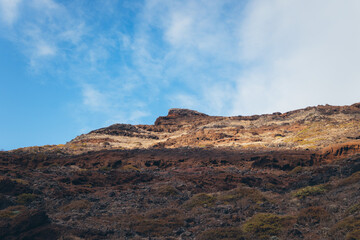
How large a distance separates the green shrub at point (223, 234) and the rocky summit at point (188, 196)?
0.04 m

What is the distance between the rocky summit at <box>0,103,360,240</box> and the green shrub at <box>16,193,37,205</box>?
0.18 feet

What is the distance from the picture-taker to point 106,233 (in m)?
14.1

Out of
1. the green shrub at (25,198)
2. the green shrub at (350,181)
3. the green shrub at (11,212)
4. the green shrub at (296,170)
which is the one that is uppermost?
the green shrub at (25,198)

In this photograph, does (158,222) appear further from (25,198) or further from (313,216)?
(25,198)

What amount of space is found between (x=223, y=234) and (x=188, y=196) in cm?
810

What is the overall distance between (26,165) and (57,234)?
23966 millimetres

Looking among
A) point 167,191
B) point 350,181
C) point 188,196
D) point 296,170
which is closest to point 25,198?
point 167,191

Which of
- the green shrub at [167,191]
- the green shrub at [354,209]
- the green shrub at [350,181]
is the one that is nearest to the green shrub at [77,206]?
the green shrub at [167,191]

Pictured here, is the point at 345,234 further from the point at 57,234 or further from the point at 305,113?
the point at 305,113

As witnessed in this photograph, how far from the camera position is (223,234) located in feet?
44.6

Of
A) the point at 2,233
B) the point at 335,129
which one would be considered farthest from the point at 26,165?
the point at 335,129

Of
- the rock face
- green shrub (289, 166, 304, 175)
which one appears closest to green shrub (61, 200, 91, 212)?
green shrub (289, 166, 304, 175)

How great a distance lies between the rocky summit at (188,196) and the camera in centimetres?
1387

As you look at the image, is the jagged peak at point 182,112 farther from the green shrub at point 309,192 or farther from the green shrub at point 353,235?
the green shrub at point 353,235
